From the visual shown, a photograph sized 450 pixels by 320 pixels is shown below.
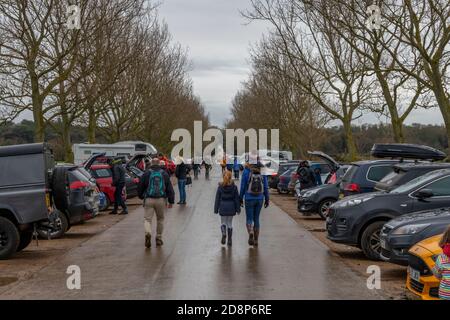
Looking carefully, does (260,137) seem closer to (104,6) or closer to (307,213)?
(104,6)

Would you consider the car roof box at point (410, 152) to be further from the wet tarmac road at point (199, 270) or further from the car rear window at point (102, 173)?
the car rear window at point (102, 173)

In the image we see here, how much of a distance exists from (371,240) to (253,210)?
8.65ft

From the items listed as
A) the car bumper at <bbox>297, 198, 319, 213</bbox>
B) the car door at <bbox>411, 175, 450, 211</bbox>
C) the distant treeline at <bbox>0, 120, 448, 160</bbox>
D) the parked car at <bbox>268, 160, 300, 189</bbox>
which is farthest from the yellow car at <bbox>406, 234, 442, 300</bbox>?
the distant treeline at <bbox>0, 120, 448, 160</bbox>

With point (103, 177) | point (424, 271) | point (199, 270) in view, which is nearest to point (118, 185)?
point (103, 177)

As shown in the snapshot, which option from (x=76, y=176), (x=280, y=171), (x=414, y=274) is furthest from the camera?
(x=280, y=171)

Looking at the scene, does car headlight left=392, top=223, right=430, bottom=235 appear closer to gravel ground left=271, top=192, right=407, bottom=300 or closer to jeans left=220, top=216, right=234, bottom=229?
gravel ground left=271, top=192, right=407, bottom=300

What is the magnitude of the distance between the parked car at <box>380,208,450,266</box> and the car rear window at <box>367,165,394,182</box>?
16.6ft

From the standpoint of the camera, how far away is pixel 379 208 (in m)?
12.6

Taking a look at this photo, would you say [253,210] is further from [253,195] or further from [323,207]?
[323,207]

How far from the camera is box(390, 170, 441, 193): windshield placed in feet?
41.0

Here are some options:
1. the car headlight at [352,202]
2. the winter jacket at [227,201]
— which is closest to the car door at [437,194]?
the car headlight at [352,202]

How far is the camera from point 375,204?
12617mm
